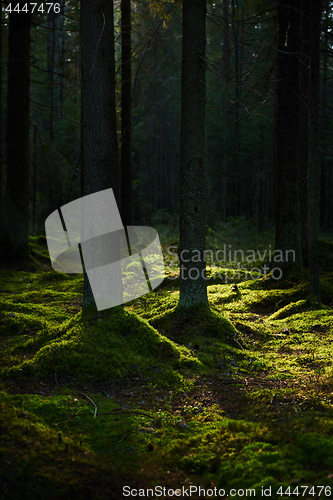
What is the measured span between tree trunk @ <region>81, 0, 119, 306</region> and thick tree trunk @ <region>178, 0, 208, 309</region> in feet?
4.43

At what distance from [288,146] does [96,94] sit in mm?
5734

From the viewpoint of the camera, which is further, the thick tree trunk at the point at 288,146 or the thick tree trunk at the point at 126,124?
the thick tree trunk at the point at 126,124

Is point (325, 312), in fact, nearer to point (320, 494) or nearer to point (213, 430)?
point (213, 430)

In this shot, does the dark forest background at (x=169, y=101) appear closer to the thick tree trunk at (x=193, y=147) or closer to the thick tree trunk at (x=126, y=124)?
the thick tree trunk at (x=193, y=147)

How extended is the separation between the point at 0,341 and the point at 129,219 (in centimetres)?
943

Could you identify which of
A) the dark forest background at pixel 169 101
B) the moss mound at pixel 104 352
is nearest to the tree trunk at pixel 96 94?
the moss mound at pixel 104 352

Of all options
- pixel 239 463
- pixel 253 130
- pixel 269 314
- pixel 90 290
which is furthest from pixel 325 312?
pixel 253 130

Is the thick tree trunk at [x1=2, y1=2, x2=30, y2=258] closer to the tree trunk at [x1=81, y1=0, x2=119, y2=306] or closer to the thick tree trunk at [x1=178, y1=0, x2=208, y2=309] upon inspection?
the tree trunk at [x1=81, y1=0, x2=119, y2=306]

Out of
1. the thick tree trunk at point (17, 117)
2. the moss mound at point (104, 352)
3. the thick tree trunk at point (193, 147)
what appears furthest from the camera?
the thick tree trunk at point (17, 117)

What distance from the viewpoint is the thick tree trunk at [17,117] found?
421 inches

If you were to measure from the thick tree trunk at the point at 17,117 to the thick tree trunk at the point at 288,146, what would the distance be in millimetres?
6959

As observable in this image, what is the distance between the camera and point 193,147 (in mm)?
6250

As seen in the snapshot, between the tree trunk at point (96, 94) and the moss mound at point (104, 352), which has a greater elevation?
the tree trunk at point (96, 94)

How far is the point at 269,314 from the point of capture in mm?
8453
